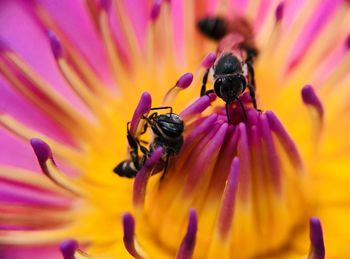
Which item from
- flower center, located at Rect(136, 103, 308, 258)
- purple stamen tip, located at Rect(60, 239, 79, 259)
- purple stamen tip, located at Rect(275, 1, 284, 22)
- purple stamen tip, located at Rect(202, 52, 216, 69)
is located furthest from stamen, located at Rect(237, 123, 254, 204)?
purple stamen tip, located at Rect(275, 1, 284, 22)

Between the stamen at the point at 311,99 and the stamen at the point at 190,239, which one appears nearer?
the stamen at the point at 190,239

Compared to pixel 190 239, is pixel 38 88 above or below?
above

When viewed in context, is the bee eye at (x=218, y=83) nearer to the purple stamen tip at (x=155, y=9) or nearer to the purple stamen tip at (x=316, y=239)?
the purple stamen tip at (x=316, y=239)

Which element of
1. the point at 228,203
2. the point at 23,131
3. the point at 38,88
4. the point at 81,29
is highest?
the point at 81,29

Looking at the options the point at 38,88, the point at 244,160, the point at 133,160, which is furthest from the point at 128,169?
the point at 38,88

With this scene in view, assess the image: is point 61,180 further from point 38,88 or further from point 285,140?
point 285,140

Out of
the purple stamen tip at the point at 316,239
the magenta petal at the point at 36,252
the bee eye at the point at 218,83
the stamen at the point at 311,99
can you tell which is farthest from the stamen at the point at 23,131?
the purple stamen tip at the point at 316,239

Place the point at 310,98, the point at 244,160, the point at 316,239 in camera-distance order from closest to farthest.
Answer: the point at 316,239 < the point at 244,160 < the point at 310,98

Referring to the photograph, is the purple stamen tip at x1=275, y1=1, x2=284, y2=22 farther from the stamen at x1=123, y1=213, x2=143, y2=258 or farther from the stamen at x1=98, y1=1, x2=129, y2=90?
the stamen at x1=123, y1=213, x2=143, y2=258
